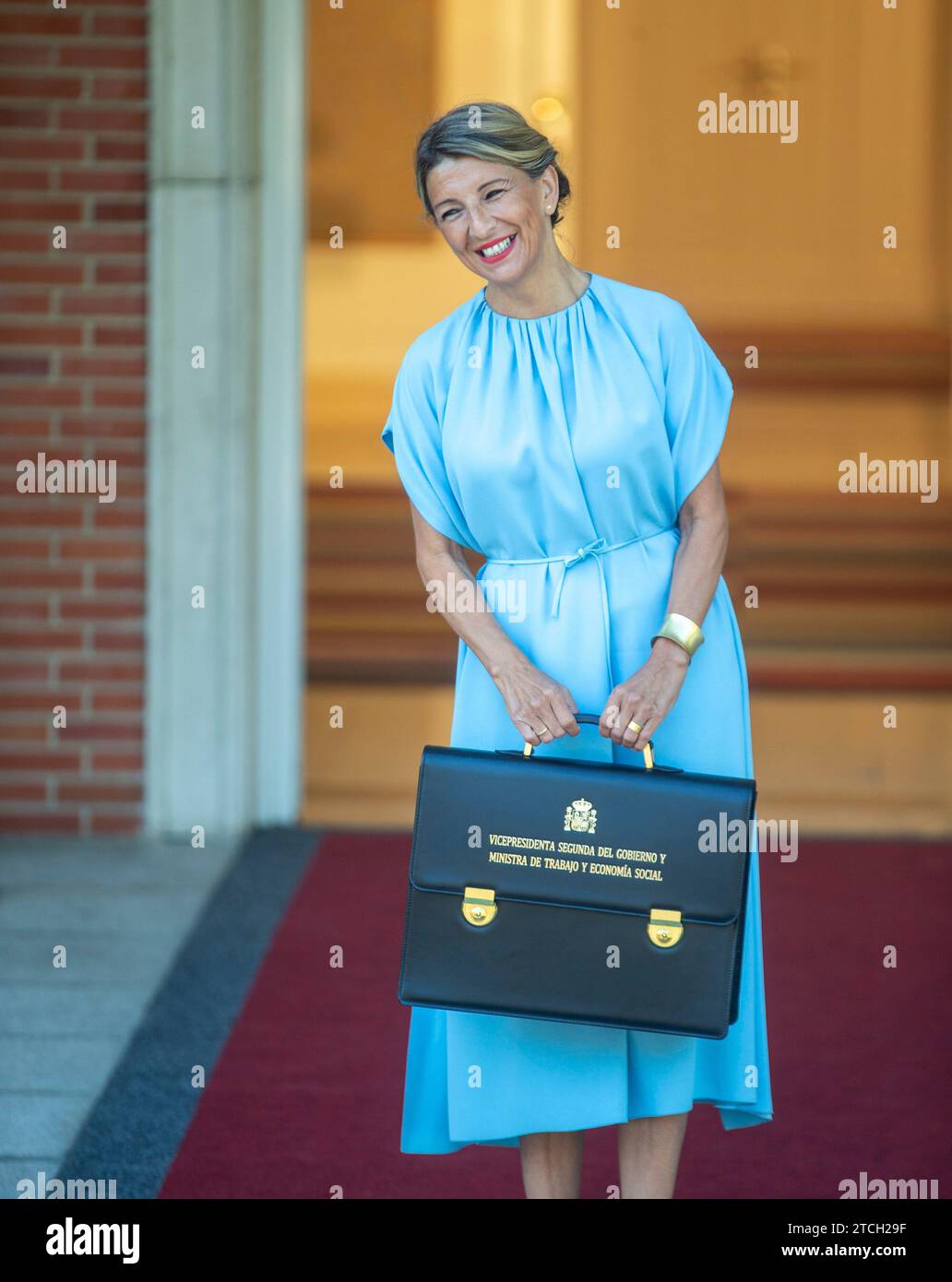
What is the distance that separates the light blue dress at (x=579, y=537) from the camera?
1.99 metres

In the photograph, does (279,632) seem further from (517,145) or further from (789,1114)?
(517,145)

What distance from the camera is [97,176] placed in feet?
15.4

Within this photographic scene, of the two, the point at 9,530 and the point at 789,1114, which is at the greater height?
the point at 9,530

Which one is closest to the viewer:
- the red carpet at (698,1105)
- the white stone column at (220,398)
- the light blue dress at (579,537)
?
the light blue dress at (579,537)

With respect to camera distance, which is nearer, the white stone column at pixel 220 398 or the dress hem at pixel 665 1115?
the dress hem at pixel 665 1115

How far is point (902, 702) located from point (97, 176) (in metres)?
2.86

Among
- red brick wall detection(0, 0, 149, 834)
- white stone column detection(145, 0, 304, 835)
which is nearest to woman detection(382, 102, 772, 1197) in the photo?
white stone column detection(145, 0, 304, 835)

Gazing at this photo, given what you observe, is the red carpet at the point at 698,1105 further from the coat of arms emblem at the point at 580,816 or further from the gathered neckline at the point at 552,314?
the gathered neckline at the point at 552,314

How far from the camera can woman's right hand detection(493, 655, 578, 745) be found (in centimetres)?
194

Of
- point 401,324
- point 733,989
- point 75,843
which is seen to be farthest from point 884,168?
point 733,989

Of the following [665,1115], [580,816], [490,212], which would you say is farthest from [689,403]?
[665,1115]

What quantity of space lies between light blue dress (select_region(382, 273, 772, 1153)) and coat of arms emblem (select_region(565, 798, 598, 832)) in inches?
7.2

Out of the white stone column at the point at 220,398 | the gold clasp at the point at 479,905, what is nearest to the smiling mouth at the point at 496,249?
the gold clasp at the point at 479,905

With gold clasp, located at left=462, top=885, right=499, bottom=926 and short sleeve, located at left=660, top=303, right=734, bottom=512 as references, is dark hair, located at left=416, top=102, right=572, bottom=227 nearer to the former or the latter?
short sleeve, located at left=660, top=303, right=734, bottom=512
